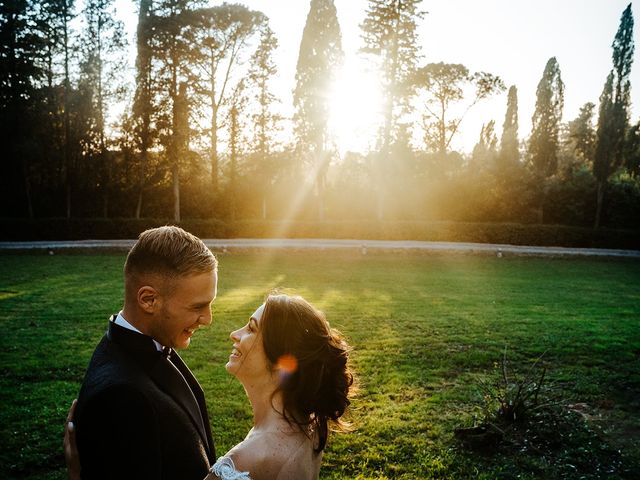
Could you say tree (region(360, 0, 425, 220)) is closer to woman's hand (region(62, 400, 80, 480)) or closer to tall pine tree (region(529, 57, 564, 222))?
tall pine tree (region(529, 57, 564, 222))

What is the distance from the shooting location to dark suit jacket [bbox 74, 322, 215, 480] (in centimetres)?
148

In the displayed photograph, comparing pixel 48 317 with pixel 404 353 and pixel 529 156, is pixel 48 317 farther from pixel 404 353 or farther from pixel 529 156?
pixel 529 156

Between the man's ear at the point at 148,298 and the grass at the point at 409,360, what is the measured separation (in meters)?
3.20

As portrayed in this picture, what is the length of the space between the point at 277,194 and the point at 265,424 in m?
30.8

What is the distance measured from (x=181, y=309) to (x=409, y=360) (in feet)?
19.8

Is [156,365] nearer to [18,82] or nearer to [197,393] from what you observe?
[197,393]

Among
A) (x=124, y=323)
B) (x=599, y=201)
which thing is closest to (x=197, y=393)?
(x=124, y=323)

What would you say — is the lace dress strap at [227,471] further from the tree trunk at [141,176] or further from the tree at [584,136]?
the tree at [584,136]

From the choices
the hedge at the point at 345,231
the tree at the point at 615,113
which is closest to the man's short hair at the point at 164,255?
the hedge at the point at 345,231

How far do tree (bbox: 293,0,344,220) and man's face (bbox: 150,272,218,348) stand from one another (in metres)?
28.8

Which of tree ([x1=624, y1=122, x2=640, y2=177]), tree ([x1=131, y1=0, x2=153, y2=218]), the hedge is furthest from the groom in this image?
tree ([x1=624, y1=122, x2=640, y2=177])

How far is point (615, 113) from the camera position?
29766mm

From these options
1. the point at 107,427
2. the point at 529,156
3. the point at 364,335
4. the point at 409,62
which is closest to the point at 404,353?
the point at 364,335

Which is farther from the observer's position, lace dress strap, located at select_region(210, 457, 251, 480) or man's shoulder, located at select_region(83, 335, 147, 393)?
lace dress strap, located at select_region(210, 457, 251, 480)
